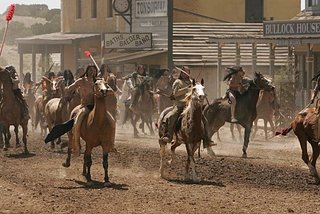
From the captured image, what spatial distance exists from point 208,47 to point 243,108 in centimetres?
2174

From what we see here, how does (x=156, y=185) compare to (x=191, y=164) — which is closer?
(x=156, y=185)

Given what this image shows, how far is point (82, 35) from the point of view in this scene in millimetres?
56750

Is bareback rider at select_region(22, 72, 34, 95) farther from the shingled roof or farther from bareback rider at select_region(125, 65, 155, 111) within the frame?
the shingled roof

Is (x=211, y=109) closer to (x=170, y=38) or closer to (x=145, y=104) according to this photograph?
(x=145, y=104)

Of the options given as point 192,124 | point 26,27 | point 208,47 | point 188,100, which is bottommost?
point 192,124

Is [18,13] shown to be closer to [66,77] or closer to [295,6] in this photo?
[295,6]

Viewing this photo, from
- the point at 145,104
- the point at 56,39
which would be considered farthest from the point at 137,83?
the point at 56,39

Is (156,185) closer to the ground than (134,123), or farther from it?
closer to the ground

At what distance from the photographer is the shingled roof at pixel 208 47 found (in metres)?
46.2

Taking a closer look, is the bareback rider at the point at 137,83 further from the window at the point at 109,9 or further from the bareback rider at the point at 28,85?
the window at the point at 109,9

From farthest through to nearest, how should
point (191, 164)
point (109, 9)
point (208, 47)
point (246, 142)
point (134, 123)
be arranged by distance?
point (109, 9)
point (208, 47)
point (134, 123)
point (246, 142)
point (191, 164)

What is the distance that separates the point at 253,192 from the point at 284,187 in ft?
3.31

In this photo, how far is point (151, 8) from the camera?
4884 centimetres

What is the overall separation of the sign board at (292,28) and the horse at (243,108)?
8.22 metres
